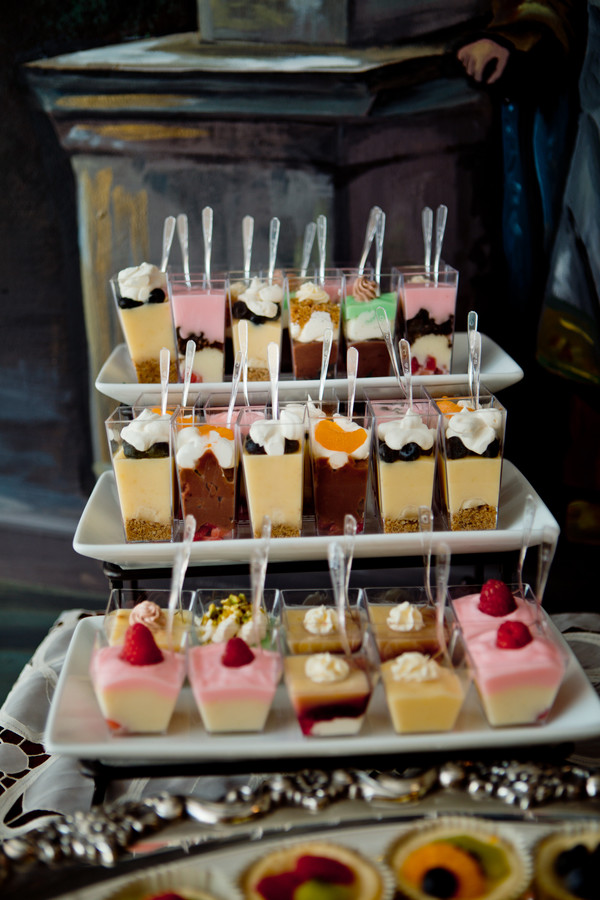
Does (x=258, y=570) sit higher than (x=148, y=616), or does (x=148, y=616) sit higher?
(x=258, y=570)

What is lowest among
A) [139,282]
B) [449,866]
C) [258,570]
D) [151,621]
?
[449,866]

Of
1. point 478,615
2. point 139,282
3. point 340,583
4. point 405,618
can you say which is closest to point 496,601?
point 478,615

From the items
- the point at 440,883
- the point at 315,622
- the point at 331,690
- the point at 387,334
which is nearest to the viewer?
the point at 440,883

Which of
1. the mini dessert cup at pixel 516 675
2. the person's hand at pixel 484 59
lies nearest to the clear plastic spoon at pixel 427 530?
the mini dessert cup at pixel 516 675

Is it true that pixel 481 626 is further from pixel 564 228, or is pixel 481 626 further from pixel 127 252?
Answer: pixel 127 252

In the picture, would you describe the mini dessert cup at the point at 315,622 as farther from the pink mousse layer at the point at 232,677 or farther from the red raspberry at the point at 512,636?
the red raspberry at the point at 512,636

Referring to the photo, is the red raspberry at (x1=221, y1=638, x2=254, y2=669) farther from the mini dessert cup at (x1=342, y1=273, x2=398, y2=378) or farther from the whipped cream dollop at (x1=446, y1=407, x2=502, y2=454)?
the mini dessert cup at (x1=342, y1=273, x2=398, y2=378)

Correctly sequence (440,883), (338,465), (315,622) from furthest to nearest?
(338,465) < (315,622) < (440,883)

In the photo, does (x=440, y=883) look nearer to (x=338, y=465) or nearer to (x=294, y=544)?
(x=294, y=544)

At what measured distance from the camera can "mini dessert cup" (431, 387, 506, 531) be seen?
1.42m

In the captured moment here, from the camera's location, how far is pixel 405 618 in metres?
1.33

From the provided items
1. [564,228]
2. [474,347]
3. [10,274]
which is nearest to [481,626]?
[474,347]

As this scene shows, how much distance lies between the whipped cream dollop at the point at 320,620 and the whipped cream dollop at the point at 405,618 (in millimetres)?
88

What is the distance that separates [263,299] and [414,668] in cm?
72
